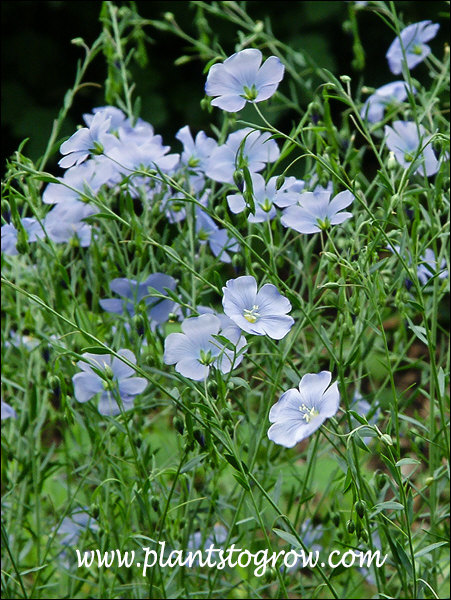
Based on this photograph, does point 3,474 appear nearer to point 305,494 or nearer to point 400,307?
point 305,494

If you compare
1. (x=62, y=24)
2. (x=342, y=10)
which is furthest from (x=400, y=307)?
(x=62, y=24)

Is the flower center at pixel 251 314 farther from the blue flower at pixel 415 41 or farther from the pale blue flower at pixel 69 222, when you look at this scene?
the blue flower at pixel 415 41

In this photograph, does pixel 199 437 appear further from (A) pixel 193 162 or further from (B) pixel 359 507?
(A) pixel 193 162

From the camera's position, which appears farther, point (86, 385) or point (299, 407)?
point (86, 385)

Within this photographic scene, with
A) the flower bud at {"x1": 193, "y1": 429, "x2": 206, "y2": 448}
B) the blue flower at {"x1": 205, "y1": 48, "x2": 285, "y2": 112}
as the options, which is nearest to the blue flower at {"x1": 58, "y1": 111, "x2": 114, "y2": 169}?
the blue flower at {"x1": 205, "y1": 48, "x2": 285, "y2": 112}

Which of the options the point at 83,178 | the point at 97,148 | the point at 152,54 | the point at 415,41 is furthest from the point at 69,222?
the point at 152,54

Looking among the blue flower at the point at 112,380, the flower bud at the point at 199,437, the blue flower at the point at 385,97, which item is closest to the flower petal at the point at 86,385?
the blue flower at the point at 112,380

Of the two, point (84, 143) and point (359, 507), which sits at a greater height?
point (84, 143)
